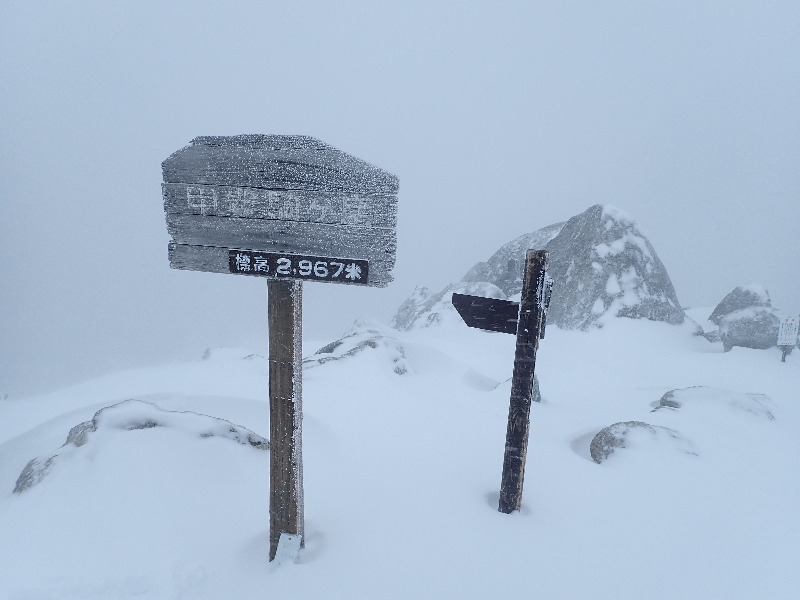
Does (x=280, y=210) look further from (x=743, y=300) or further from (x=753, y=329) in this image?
(x=743, y=300)

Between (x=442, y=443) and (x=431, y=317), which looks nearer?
(x=442, y=443)

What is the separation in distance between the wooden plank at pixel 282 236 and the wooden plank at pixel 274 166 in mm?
292

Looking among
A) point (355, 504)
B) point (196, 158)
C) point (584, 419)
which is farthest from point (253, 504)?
point (584, 419)

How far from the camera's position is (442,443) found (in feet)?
21.5

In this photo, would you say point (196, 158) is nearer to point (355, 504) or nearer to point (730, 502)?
point (355, 504)

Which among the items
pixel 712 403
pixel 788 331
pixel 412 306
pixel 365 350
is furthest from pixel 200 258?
pixel 412 306

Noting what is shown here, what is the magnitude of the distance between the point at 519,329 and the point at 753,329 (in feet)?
58.1

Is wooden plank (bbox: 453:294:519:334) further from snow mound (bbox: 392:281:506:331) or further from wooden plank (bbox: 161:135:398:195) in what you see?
snow mound (bbox: 392:281:506:331)

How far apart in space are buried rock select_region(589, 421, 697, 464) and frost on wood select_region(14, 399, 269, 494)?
16.9 ft

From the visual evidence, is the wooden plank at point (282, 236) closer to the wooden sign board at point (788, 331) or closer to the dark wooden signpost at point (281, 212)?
the dark wooden signpost at point (281, 212)

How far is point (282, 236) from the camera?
3264 mm

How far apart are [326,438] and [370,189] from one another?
14.7ft

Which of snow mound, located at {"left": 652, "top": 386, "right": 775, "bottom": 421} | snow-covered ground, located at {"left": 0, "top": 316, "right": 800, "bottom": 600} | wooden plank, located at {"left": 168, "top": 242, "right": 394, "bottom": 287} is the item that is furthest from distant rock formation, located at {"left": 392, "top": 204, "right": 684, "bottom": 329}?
wooden plank, located at {"left": 168, "top": 242, "right": 394, "bottom": 287}

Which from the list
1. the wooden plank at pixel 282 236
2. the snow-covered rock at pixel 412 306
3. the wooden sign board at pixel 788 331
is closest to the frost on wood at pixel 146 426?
the wooden plank at pixel 282 236
